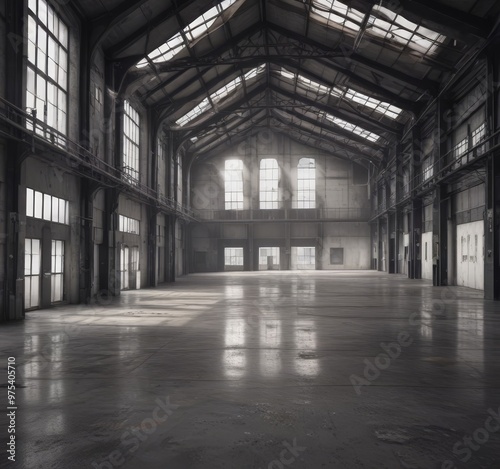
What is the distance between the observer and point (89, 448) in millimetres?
4117

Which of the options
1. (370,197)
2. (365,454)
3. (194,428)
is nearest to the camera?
(365,454)

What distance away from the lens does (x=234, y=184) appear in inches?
1839

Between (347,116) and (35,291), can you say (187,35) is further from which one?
(347,116)

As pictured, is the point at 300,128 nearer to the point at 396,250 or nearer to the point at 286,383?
the point at 396,250

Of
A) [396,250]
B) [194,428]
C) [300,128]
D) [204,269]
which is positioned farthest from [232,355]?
[204,269]

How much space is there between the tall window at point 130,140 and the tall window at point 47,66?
5.99 metres

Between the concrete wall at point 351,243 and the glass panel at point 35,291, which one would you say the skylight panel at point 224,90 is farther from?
the concrete wall at point 351,243

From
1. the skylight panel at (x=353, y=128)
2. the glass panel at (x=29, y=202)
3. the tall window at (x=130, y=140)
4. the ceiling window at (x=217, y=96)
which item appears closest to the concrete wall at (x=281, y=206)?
the skylight panel at (x=353, y=128)

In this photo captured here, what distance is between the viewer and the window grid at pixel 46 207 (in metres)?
14.2

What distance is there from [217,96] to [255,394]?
2801 centimetres

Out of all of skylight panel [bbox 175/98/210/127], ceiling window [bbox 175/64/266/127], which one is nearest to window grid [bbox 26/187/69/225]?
ceiling window [bbox 175/64/266/127]

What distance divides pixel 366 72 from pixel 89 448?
2518 cm

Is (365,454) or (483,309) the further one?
(483,309)

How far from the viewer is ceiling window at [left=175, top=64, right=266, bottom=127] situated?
1194 inches
